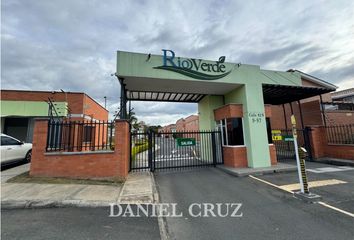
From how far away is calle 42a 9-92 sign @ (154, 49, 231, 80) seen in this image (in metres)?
9.44

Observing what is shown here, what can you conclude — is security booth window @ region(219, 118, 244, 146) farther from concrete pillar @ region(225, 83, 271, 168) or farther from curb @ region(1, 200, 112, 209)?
curb @ region(1, 200, 112, 209)

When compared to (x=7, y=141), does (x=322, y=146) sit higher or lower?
lower

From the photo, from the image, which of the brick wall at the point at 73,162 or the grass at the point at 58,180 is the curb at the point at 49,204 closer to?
the grass at the point at 58,180

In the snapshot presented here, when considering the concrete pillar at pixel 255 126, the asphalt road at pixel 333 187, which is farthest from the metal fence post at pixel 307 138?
the concrete pillar at pixel 255 126

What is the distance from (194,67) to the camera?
9.81m

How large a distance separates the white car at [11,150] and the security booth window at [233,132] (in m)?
11.6

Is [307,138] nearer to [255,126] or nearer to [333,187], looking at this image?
[255,126]

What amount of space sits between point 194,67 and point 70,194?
783 cm

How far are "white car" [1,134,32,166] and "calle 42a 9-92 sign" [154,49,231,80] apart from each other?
8.53m

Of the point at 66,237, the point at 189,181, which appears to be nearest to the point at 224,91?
the point at 189,181

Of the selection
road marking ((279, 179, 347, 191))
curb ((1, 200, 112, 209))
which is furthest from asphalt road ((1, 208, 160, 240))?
road marking ((279, 179, 347, 191))

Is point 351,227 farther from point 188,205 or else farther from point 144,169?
point 144,169

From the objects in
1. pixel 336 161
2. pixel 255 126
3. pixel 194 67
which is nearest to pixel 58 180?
pixel 194 67

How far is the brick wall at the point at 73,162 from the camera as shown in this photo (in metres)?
7.54
